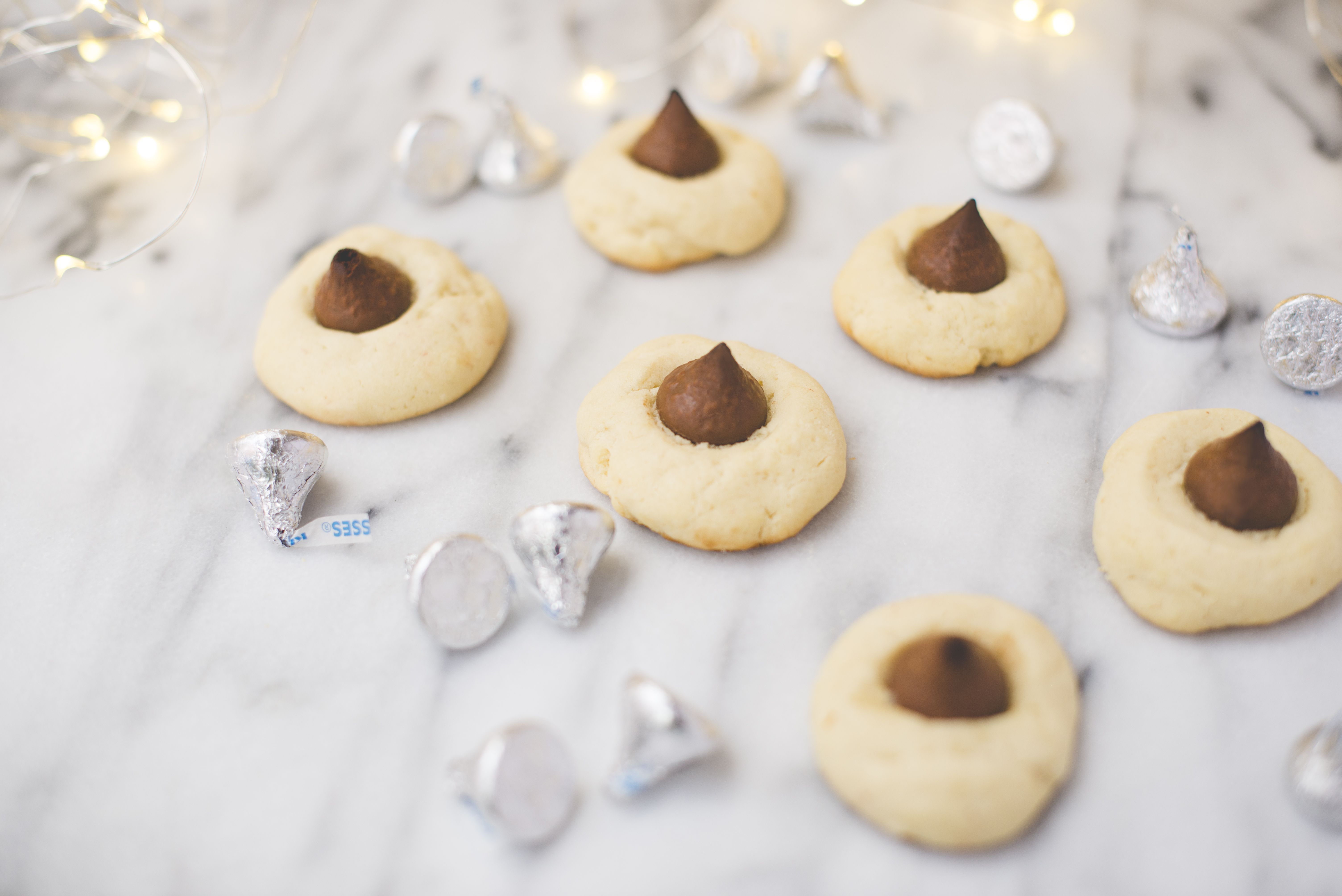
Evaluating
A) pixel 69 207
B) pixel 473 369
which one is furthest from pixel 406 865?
pixel 69 207

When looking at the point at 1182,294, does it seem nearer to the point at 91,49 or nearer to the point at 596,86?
the point at 596,86

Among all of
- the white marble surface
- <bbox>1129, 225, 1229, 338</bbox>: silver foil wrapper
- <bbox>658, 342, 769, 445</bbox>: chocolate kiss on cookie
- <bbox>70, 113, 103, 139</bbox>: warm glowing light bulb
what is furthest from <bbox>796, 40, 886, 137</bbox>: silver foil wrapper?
<bbox>70, 113, 103, 139</bbox>: warm glowing light bulb

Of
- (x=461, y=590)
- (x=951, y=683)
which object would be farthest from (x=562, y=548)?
(x=951, y=683)

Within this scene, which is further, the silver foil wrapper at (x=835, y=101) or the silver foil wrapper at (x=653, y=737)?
the silver foil wrapper at (x=835, y=101)

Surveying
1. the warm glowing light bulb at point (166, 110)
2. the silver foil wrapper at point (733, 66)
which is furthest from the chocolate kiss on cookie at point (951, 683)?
the warm glowing light bulb at point (166, 110)

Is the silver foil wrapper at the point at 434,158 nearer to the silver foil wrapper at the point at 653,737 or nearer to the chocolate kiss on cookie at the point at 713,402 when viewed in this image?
the chocolate kiss on cookie at the point at 713,402

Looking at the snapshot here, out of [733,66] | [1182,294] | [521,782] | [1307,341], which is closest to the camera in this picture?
[521,782]

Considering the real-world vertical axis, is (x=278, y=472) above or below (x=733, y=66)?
below
